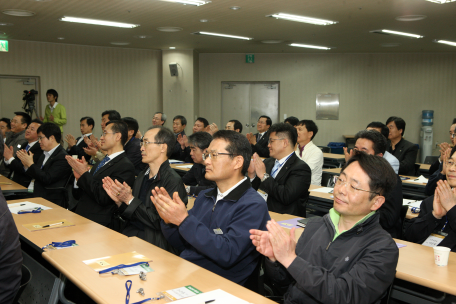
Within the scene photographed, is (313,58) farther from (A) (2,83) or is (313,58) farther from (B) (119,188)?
(B) (119,188)

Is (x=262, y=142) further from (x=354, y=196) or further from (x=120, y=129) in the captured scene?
(x=354, y=196)

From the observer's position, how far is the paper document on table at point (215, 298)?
1.69 metres

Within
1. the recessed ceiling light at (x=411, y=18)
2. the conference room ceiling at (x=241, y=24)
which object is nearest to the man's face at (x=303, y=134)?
the conference room ceiling at (x=241, y=24)

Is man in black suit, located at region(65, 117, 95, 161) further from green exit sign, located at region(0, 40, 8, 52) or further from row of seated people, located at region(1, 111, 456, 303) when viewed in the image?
green exit sign, located at region(0, 40, 8, 52)

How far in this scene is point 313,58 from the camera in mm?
11969

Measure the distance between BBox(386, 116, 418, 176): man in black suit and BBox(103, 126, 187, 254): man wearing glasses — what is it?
13.8ft

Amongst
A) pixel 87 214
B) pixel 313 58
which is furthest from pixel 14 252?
pixel 313 58

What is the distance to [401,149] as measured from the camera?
20.7 feet

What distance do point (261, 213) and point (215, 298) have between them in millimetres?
633

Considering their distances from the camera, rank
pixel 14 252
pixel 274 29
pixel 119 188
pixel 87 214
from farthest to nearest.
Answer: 1. pixel 274 29
2. pixel 87 214
3. pixel 119 188
4. pixel 14 252

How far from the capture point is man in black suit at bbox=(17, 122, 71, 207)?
4441 mm

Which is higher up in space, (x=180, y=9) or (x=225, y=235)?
(x=180, y=9)

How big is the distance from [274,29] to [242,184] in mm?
6674

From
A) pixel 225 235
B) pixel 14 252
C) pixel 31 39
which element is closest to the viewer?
pixel 14 252
